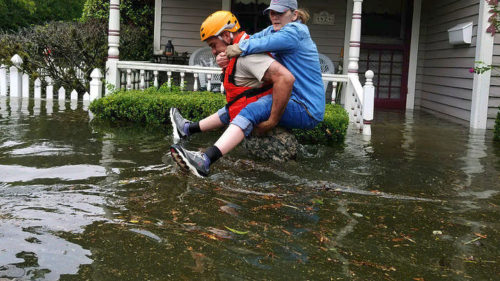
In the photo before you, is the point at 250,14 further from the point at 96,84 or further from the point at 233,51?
the point at 233,51

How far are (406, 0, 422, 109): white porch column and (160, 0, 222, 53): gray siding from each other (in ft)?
15.1

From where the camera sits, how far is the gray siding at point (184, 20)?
13.7m

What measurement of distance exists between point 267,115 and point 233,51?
2.01 ft

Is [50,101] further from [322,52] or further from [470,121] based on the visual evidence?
[470,121]

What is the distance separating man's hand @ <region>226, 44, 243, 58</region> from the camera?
470cm

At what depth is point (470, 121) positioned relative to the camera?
10500 mm

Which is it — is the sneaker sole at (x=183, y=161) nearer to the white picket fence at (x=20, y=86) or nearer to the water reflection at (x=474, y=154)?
the water reflection at (x=474, y=154)

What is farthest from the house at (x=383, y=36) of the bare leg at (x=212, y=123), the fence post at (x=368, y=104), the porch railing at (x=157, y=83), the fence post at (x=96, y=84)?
the bare leg at (x=212, y=123)

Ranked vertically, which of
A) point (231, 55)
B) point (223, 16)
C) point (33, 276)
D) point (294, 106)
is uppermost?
point (223, 16)

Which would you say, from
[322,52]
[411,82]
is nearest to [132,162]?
[322,52]

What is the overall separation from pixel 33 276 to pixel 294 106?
2867 millimetres

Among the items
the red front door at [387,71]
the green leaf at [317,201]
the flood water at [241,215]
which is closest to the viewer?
the flood water at [241,215]

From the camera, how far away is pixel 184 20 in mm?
13719

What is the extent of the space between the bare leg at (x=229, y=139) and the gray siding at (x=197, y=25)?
9443 millimetres
